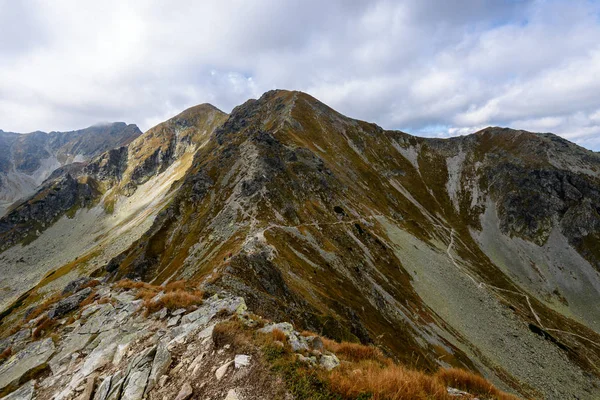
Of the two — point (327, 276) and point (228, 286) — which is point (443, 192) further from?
point (228, 286)

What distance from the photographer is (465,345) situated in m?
58.2

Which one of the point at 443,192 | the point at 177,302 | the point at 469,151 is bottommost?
the point at 177,302

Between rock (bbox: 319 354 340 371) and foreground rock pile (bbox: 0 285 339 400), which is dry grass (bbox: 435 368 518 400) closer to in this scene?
rock (bbox: 319 354 340 371)

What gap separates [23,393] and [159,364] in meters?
8.46

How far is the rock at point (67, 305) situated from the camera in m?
21.4

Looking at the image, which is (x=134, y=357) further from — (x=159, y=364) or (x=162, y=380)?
(x=162, y=380)

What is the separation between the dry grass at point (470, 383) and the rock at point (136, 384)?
10741mm

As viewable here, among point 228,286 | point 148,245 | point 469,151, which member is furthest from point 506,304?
point 469,151

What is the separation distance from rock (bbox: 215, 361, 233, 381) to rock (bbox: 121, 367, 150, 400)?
3.23 meters

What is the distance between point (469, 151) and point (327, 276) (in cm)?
17484

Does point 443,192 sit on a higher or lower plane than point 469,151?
lower

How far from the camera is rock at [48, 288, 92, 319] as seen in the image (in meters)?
21.4

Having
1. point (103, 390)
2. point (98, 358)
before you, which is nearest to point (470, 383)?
point (103, 390)

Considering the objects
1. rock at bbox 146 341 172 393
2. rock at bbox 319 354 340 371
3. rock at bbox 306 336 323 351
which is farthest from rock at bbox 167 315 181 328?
rock at bbox 319 354 340 371
